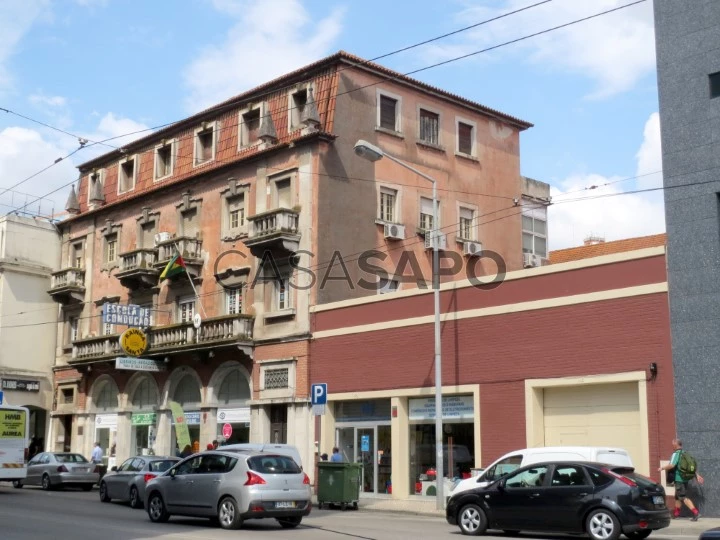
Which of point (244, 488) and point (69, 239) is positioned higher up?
point (69, 239)

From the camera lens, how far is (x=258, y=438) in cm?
3366

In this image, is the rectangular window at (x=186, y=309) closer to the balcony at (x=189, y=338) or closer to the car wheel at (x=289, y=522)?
the balcony at (x=189, y=338)

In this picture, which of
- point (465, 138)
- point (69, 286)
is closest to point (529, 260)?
point (465, 138)

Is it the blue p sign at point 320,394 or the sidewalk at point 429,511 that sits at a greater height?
the blue p sign at point 320,394

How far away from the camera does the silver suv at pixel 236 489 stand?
61.5 ft

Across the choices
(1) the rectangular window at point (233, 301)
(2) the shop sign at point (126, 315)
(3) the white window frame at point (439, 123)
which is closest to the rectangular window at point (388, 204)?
(3) the white window frame at point (439, 123)

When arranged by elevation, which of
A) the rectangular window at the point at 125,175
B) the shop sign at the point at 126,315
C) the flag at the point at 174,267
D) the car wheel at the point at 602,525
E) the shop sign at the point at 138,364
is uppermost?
the rectangular window at the point at 125,175

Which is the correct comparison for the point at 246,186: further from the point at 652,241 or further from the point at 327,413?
the point at 652,241

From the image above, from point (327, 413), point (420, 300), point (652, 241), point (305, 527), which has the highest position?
point (652, 241)

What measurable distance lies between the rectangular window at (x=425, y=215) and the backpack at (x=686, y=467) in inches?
676

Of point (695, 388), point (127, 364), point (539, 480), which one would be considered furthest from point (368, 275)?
point (539, 480)

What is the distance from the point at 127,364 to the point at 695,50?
23815 millimetres

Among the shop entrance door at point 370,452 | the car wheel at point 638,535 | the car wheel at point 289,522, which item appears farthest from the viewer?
the shop entrance door at point 370,452

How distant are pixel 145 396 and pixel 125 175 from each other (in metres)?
10.4
